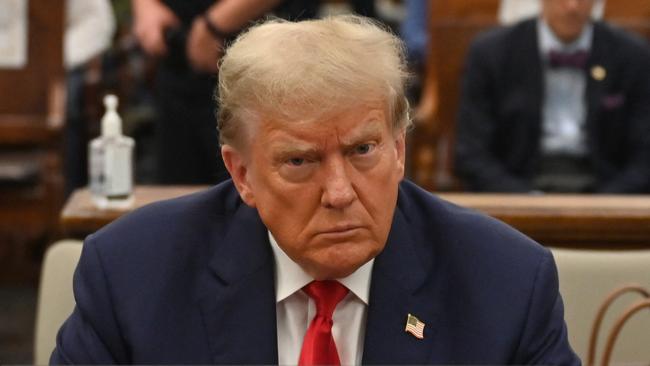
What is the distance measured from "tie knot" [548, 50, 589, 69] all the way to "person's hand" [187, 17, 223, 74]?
143 cm

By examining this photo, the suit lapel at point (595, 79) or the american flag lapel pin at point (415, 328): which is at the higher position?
the suit lapel at point (595, 79)

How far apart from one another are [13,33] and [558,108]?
8.31 feet

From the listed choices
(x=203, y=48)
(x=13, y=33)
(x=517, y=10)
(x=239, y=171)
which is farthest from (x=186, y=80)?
(x=239, y=171)

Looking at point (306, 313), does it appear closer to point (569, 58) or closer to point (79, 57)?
point (569, 58)

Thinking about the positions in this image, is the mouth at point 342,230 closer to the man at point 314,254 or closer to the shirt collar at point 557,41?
the man at point 314,254

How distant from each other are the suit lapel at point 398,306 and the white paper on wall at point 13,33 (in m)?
3.85

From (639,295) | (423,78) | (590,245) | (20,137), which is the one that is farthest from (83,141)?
(639,295)

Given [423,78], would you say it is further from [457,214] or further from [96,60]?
[457,214]

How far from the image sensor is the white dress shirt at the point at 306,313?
2.20 meters

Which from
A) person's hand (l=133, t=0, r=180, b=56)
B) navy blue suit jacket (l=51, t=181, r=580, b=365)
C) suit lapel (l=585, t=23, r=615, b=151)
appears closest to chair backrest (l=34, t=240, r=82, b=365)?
navy blue suit jacket (l=51, t=181, r=580, b=365)

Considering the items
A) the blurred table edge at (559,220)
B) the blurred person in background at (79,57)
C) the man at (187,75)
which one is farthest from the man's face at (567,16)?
the blurred person in background at (79,57)

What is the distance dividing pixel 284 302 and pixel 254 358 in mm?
124

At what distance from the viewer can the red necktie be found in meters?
2.12

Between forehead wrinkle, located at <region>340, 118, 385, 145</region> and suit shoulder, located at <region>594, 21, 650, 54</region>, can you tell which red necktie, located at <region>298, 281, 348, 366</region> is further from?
suit shoulder, located at <region>594, 21, 650, 54</region>
